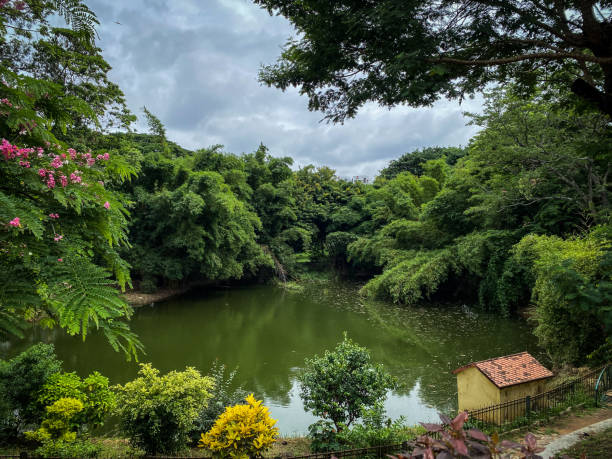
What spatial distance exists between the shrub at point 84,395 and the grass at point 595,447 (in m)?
5.85

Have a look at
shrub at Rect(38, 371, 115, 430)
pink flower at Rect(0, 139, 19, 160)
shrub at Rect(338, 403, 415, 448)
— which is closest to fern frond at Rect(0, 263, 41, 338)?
pink flower at Rect(0, 139, 19, 160)

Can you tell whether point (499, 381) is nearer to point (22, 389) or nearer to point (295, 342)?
point (295, 342)

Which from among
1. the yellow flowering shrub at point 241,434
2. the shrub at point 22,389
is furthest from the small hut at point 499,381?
the shrub at point 22,389

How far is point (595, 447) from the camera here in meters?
4.15

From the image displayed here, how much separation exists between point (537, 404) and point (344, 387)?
3391 millimetres

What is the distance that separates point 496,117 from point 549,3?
30.6ft

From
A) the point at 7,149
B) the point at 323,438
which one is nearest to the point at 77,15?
the point at 7,149

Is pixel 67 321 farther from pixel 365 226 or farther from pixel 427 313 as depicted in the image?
pixel 365 226

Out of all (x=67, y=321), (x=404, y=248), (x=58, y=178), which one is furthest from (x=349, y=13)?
(x=404, y=248)

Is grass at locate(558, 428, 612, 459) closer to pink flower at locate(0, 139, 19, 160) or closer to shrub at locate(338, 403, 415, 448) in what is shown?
shrub at locate(338, 403, 415, 448)

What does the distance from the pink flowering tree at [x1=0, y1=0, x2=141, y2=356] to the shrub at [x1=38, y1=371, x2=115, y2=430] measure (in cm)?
333

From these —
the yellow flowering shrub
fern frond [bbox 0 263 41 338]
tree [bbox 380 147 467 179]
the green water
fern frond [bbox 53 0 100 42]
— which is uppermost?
tree [bbox 380 147 467 179]

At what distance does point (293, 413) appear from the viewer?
6.96 metres

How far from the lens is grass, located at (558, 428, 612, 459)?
396 cm
